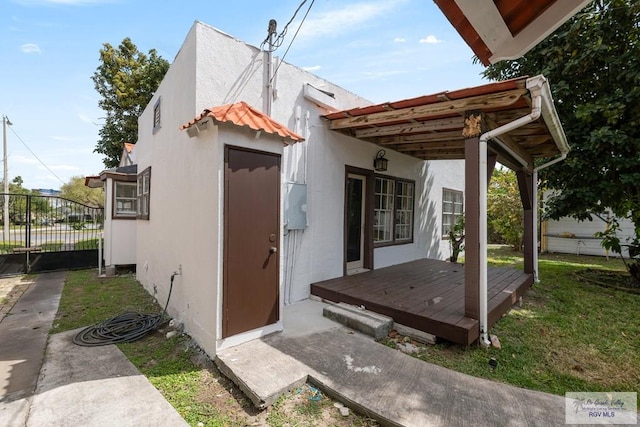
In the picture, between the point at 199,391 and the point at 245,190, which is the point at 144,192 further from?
the point at 199,391

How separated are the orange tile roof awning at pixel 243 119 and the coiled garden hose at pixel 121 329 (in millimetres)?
2583

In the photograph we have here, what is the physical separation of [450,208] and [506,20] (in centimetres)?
901

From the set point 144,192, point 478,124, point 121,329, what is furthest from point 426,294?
point 144,192

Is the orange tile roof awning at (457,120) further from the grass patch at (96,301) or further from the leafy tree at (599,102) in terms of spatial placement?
the grass patch at (96,301)

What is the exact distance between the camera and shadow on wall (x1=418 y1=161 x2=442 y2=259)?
8.71 metres

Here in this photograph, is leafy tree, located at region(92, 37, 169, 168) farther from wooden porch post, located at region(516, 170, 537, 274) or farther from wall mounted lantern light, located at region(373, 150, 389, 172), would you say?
wooden porch post, located at region(516, 170, 537, 274)

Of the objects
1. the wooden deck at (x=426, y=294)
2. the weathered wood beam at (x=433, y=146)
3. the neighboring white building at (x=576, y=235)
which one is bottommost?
the wooden deck at (x=426, y=294)

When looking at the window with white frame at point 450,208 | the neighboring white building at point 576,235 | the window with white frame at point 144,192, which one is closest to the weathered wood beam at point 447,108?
the window with white frame at point 144,192

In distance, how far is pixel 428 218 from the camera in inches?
355

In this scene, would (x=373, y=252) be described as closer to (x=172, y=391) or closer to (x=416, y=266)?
(x=416, y=266)

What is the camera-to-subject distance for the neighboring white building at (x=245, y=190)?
3.47 metres

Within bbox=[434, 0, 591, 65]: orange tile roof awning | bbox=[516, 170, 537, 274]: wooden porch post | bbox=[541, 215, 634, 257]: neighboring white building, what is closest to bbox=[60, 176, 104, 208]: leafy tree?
bbox=[516, 170, 537, 274]: wooden porch post

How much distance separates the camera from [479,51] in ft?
7.05

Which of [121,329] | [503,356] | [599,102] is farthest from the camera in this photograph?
[599,102]
